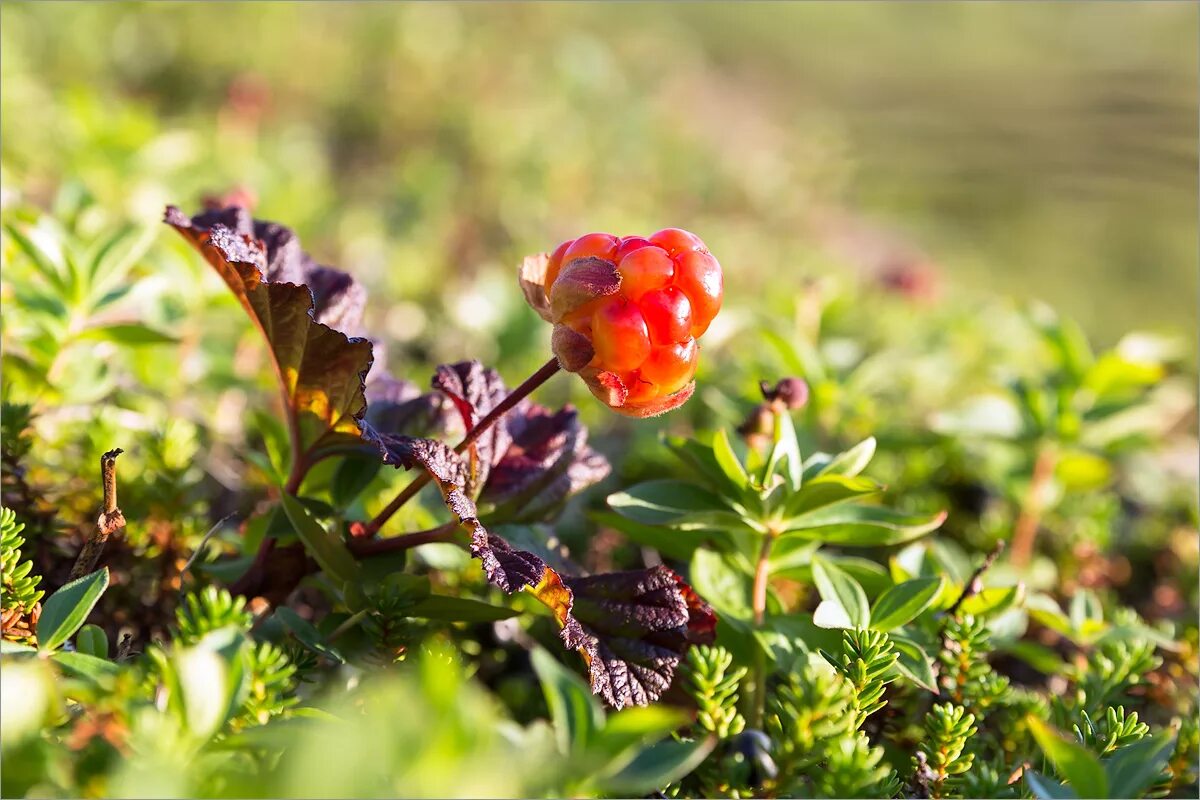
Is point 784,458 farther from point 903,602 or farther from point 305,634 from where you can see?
point 305,634

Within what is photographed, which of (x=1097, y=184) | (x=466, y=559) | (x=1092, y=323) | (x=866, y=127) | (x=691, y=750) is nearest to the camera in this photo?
(x=691, y=750)

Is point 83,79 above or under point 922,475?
above

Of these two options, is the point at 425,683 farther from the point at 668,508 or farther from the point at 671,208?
the point at 671,208

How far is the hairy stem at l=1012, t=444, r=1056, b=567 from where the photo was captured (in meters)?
1.78

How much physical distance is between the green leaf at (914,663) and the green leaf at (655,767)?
0.34 m

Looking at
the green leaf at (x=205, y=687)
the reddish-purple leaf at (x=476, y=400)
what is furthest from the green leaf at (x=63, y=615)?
the reddish-purple leaf at (x=476, y=400)

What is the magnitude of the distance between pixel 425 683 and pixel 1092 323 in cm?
545

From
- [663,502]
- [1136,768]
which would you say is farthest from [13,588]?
[1136,768]

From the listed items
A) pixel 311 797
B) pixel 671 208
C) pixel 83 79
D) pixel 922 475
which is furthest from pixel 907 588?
pixel 83 79

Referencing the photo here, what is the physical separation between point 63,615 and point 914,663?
824 mm

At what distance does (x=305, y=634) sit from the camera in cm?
99

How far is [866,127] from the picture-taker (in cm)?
839

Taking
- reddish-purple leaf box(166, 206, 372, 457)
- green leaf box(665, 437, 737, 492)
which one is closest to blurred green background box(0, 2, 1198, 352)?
reddish-purple leaf box(166, 206, 372, 457)

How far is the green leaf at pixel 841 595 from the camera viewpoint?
3.40ft
